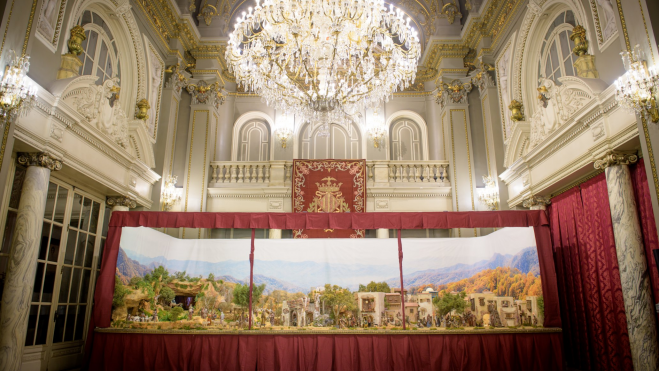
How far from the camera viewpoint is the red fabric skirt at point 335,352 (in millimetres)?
6571

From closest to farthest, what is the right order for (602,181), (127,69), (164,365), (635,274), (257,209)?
(635,274) → (164,365) → (602,181) → (127,69) → (257,209)

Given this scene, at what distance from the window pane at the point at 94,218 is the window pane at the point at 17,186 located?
2.10 metres

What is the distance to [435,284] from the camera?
7012mm

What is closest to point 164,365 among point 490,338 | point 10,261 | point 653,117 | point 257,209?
point 10,261

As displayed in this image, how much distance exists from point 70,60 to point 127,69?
7.87ft

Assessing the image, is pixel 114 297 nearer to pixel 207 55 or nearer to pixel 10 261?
pixel 10 261

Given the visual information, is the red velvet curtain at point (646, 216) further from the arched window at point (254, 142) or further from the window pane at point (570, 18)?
the arched window at point (254, 142)

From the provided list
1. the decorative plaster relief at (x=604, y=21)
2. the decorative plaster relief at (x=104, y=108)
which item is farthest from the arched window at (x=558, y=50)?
the decorative plaster relief at (x=104, y=108)

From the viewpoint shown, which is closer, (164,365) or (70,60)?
(164,365)

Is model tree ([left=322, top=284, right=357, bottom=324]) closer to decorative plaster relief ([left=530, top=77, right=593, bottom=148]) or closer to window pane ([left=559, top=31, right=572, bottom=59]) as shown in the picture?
decorative plaster relief ([left=530, top=77, right=593, bottom=148])

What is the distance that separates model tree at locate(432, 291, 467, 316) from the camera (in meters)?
6.89

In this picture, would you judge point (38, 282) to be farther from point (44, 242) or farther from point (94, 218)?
point (94, 218)

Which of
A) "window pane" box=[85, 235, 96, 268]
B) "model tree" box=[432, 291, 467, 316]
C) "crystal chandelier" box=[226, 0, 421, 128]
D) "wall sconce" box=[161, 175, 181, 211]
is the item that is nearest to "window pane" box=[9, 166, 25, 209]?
"window pane" box=[85, 235, 96, 268]

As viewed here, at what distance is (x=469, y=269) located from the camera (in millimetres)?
7125
